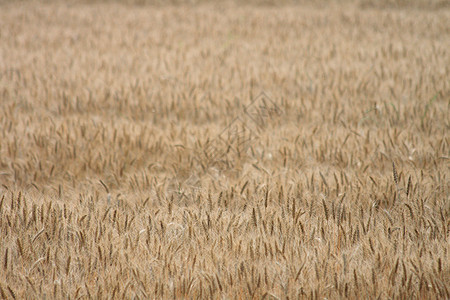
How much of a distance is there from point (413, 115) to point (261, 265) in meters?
2.52

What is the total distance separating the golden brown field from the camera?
1.69m

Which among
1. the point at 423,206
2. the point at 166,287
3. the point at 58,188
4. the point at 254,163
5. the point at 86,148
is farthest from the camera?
the point at 86,148

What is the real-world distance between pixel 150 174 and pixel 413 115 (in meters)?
2.33

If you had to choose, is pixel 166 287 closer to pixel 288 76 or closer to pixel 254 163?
pixel 254 163

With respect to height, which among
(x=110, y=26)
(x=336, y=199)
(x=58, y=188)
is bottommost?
(x=58, y=188)

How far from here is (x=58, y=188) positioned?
8.79 feet

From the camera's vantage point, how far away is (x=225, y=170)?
2.86 metres

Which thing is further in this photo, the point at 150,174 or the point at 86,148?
the point at 86,148

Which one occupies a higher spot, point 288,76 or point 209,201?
point 288,76

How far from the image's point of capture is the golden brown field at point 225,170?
Result: 169 cm

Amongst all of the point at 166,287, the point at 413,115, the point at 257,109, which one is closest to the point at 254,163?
the point at 257,109

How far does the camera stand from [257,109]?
3.69m

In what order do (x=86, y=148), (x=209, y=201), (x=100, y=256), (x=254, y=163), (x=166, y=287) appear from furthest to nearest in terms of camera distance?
(x=86, y=148), (x=254, y=163), (x=209, y=201), (x=100, y=256), (x=166, y=287)

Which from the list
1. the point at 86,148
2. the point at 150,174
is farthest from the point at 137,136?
the point at 150,174
